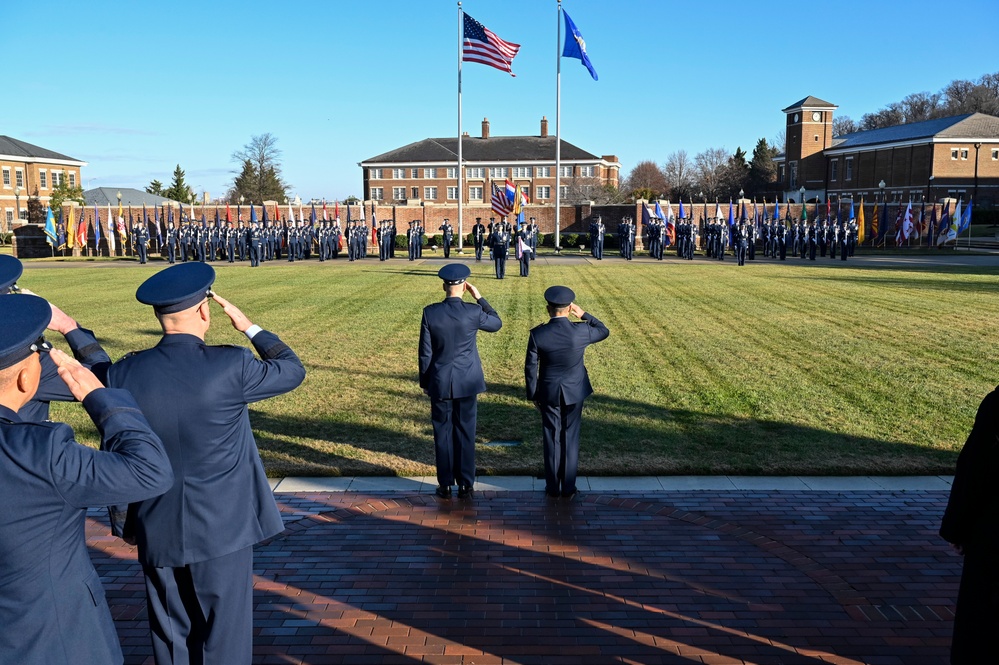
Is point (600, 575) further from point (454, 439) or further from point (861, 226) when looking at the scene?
point (861, 226)

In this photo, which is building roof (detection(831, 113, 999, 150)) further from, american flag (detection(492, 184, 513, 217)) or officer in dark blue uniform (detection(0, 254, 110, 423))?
officer in dark blue uniform (detection(0, 254, 110, 423))

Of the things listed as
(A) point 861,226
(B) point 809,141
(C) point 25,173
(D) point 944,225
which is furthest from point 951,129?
(C) point 25,173

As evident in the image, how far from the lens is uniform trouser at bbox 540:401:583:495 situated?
22.8ft

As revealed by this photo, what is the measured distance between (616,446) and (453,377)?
7.51 ft

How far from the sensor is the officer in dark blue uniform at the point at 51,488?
255 cm

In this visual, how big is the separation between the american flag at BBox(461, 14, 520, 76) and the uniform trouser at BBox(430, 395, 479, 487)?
27.9 m

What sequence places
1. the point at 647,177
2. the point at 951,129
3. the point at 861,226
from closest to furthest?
1. the point at 861,226
2. the point at 951,129
3. the point at 647,177

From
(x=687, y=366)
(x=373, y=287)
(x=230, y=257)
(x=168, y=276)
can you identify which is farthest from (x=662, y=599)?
(x=230, y=257)

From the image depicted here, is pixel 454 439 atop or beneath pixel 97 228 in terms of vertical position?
beneath

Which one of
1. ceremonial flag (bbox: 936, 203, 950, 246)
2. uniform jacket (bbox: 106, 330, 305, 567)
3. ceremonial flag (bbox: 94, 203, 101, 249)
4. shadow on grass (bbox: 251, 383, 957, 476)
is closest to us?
uniform jacket (bbox: 106, 330, 305, 567)

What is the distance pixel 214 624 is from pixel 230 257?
36.9 meters

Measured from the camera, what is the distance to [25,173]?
245ft

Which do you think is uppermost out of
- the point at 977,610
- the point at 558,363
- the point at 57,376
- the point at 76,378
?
the point at 76,378

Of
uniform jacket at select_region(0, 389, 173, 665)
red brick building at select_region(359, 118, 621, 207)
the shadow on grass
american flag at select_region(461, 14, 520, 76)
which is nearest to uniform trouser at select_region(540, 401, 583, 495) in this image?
the shadow on grass
